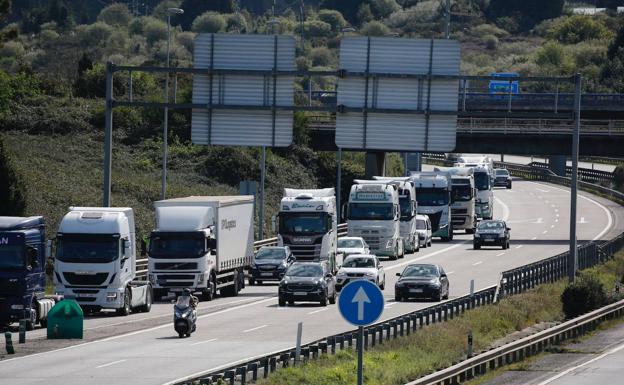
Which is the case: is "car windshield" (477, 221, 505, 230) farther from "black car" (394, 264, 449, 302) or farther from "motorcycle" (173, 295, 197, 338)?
"motorcycle" (173, 295, 197, 338)

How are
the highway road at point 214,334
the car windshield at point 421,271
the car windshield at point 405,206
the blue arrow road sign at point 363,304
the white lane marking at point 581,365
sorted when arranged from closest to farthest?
the blue arrow road sign at point 363,304, the highway road at point 214,334, the white lane marking at point 581,365, the car windshield at point 421,271, the car windshield at point 405,206

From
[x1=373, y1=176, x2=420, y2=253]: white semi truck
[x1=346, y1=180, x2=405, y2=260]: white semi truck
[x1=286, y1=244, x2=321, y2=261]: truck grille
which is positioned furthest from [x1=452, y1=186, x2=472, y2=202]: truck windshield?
[x1=286, y1=244, x2=321, y2=261]: truck grille

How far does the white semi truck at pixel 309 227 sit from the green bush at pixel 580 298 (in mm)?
13502

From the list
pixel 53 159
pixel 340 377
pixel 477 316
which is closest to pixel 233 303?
pixel 477 316

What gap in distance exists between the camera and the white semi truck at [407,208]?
73188 mm

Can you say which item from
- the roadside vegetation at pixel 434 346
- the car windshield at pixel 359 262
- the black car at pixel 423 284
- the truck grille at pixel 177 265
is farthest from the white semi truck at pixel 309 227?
the roadside vegetation at pixel 434 346

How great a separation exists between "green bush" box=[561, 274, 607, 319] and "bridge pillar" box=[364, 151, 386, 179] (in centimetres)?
4908

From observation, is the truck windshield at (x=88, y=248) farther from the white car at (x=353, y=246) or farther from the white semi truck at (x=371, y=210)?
the white semi truck at (x=371, y=210)

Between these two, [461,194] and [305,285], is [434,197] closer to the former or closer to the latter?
[461,194]

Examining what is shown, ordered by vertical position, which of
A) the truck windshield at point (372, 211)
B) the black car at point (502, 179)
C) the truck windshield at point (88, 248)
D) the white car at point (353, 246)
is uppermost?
the truck windshield at point (88, 248)

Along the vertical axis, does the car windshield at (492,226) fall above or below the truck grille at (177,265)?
below

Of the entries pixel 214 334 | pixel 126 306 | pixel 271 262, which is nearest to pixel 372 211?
pixel 271 262

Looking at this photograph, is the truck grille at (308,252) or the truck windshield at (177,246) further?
the truck grille at (308,252)

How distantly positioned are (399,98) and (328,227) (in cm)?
1258
